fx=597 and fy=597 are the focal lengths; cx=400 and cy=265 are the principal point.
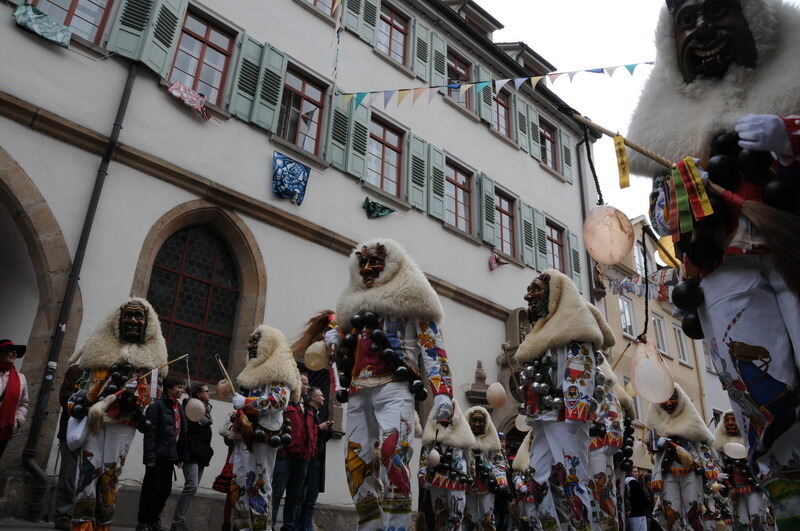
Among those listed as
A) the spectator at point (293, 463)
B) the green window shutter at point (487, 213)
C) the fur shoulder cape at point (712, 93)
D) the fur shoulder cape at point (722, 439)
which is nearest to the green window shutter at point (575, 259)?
the green window shutter at point (487, 213)

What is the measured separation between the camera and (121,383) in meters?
5.25

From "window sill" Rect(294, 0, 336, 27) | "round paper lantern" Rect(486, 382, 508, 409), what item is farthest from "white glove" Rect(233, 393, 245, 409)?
"window sill" Rect(294, 0, 336, 27)

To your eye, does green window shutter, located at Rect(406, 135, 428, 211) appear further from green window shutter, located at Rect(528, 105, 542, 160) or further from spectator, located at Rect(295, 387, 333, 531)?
spectator, located at Rect(295, 387, 333, 531)

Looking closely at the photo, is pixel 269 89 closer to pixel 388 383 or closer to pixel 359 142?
A: pixel 359 142

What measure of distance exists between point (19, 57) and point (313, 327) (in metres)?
6.62

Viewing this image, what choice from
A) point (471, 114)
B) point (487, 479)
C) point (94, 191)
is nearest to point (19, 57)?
point (94, 191)

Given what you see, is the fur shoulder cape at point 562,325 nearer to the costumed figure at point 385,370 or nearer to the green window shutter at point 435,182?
the costumed figure at point 385,370

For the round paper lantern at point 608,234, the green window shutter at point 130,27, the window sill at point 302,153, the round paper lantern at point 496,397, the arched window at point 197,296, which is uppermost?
the green window shutter at point 130,27

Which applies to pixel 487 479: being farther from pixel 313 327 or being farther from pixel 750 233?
pixel 750 233

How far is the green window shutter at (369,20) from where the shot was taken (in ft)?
47.3

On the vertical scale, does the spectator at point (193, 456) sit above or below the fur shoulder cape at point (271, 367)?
below

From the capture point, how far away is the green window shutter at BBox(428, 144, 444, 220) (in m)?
14.3

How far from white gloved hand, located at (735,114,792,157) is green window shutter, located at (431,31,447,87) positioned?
47.1 ft

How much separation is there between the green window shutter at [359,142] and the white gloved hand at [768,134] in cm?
1069
